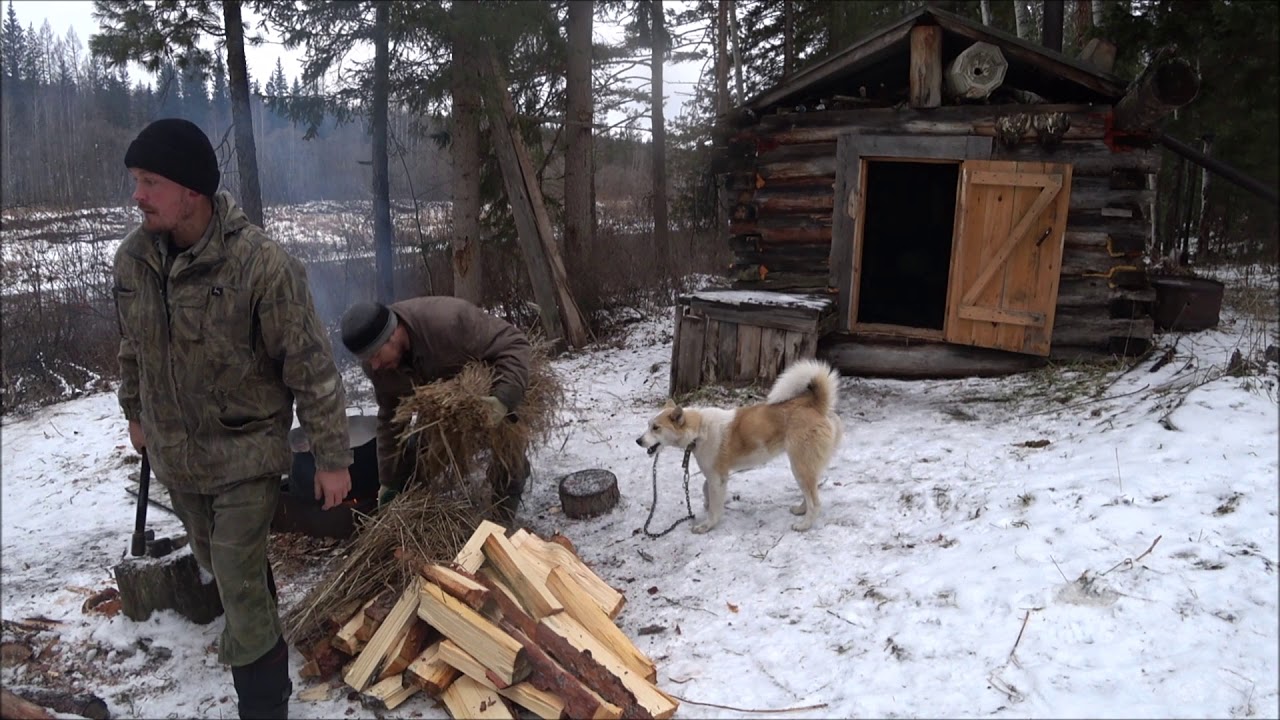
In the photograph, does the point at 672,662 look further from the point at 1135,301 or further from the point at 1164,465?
the point at 1135,301

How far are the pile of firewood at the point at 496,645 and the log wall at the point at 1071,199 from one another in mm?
5626

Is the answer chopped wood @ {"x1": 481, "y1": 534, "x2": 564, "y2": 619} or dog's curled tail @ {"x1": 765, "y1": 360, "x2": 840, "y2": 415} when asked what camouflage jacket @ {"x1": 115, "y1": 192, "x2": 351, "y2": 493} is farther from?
dog's curled tail @ {"x1": 765, "y1": 360, "x2": 840, "y2": 415}

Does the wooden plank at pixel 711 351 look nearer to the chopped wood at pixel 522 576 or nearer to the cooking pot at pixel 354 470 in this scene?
the cooking pot at pixel 354 470

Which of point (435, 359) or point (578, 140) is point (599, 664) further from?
point (578, 140)

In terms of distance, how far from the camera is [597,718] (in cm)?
320

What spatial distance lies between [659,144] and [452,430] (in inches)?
552

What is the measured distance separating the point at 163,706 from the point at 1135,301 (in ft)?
28.0

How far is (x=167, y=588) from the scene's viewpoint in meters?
4.12

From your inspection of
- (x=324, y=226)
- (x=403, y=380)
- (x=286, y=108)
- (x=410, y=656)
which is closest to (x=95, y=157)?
(x=286, y=108)

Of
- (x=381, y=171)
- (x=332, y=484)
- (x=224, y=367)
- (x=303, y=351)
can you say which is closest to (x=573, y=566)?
(x=332, y=484)

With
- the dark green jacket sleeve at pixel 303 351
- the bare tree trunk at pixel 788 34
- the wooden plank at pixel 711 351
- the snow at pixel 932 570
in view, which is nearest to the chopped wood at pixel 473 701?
the snow at pixel 932 570

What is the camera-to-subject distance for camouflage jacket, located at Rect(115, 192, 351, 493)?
305cm

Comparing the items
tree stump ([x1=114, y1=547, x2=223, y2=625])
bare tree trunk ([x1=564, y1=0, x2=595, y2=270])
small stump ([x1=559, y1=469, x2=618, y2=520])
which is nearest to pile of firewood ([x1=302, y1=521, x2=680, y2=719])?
tree stump ([x1=114, y1=547, x2=223, y2=625])

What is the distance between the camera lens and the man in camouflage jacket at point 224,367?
3.03 m
